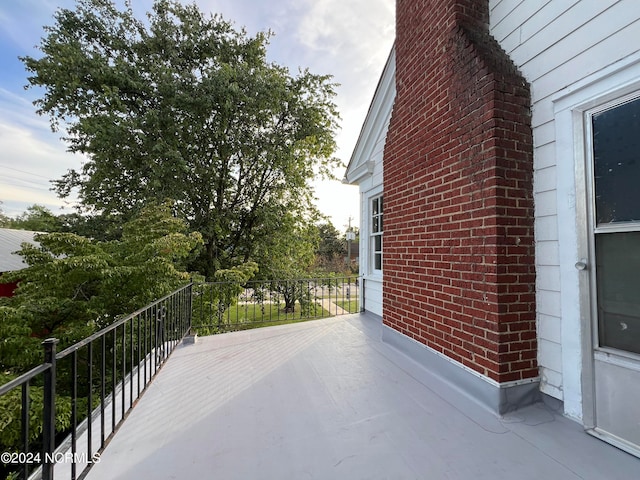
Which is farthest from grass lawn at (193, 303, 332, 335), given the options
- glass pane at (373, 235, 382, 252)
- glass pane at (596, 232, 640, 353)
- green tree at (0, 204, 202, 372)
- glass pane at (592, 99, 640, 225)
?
glass pane at (592, 99, 640, 225)

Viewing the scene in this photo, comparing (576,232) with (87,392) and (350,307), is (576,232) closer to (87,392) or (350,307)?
(87,392)

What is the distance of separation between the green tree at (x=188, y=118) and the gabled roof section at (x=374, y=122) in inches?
150

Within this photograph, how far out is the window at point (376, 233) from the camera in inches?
189

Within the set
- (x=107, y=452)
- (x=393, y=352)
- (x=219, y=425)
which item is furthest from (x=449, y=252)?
(x=107, y=452)

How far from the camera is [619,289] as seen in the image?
5.41ft

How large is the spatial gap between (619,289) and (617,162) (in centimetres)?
72

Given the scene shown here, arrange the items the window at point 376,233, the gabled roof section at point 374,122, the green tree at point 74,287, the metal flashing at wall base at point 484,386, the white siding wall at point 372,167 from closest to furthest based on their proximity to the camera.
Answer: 1. the metal flashing at wall base at point 484,386
2. the green tree at point 74,287
3. the gabled roof section at point 374,122
4. the white siding wall at point 372,167
5. the window at point 376,233

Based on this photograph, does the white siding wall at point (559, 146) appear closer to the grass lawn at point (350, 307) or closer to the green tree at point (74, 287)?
the grass lawn at point (350, 307)

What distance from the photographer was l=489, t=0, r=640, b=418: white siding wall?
172 cm

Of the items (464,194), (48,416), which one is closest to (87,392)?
(48,416)

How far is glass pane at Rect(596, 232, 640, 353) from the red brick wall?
418 mm

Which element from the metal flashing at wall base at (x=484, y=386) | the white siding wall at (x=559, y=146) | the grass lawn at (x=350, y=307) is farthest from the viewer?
the grass lawn at (x=350, y=307)

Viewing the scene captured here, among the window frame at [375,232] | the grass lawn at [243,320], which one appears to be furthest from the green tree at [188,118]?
the window frame at [375,232]

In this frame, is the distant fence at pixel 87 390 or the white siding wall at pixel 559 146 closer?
the distant fence at pixel 87 390
